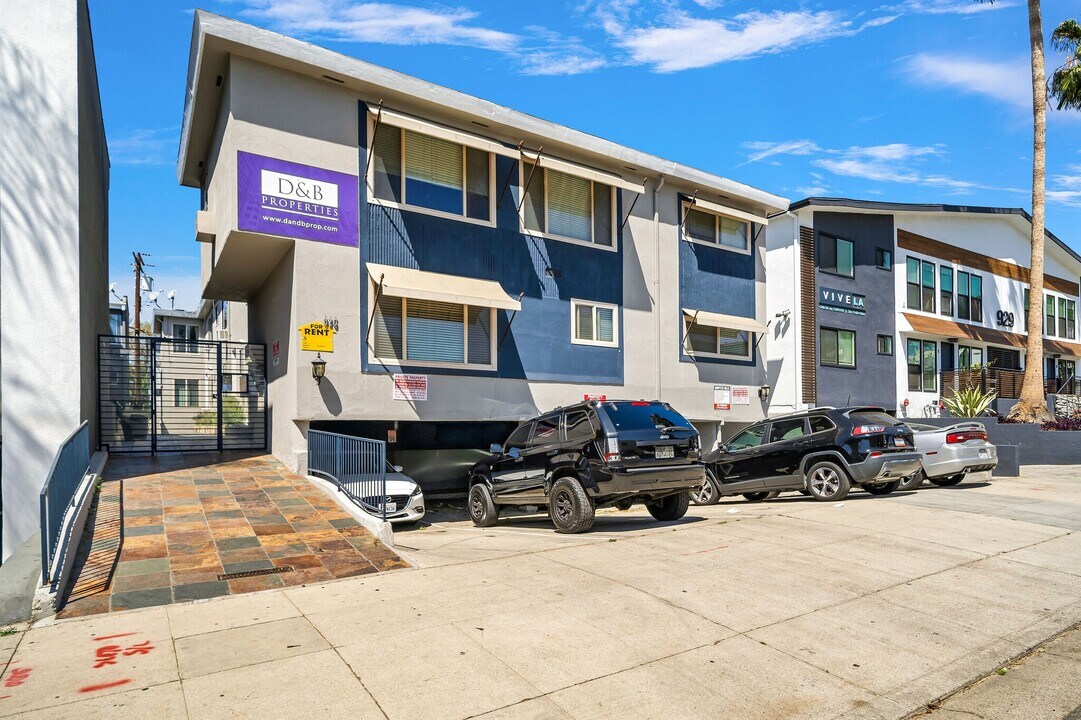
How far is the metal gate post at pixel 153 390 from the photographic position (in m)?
14.4

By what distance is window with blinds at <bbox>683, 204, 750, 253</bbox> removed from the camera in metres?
19.0

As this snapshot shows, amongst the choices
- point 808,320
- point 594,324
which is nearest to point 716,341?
point 594,324

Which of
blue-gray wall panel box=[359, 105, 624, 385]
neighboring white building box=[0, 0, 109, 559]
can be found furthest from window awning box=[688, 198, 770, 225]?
neighboring white building box=[0, 0, 109, 559]

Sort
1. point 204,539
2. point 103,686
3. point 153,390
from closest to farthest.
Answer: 1. point 103,686
2. point 204,539
3. point 153,390

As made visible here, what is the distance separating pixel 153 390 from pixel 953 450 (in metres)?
16.1

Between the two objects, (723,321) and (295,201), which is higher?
(295,201)

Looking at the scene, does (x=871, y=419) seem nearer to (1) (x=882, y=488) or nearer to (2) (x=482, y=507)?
(1) (x=882, y=488)


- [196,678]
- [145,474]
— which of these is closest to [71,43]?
[145,474]

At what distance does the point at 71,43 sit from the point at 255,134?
2744 mm

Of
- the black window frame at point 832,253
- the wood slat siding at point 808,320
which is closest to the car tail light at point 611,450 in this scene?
the wood slat siding at point 808,320

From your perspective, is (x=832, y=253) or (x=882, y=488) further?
(x=832, y=253)

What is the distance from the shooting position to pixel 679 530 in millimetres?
10102

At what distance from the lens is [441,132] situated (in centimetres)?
1319

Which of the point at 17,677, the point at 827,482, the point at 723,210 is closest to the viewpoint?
the point at 17,677
